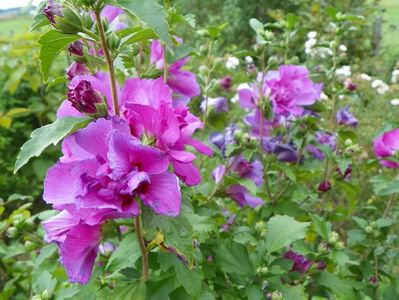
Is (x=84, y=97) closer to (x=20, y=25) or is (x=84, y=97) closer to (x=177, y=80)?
(x=177, y=80)

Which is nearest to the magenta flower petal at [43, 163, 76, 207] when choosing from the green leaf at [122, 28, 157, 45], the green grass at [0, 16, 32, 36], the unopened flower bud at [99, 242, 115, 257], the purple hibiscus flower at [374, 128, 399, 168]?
the green leaf at [122, 28, 157, 45]

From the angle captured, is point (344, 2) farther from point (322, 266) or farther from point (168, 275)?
point (168, 275)

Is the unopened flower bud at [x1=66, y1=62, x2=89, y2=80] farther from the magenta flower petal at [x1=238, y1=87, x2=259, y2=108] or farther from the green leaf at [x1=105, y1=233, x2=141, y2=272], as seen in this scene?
the magenta flower petal at [x1=238, y1=87, x2=259, y2=108]

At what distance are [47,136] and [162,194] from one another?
7.1 inches

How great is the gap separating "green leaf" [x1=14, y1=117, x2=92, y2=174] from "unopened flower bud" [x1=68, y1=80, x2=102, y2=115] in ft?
0.06

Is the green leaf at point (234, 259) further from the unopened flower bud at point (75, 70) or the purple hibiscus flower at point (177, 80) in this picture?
the unopened flower bud at point (75, 70)

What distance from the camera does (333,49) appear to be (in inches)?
66.8

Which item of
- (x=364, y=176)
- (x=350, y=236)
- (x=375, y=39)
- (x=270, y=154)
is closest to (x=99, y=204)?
(x=270, y=154)

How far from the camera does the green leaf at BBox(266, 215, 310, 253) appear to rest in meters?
1.11

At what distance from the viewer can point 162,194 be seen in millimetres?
692

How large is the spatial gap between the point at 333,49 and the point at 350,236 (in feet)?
2.12

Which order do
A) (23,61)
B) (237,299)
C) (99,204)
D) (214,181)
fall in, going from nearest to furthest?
(99,204), (237,299), (214,181), (23,61)

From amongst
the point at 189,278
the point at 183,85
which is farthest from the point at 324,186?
the point at 189,278

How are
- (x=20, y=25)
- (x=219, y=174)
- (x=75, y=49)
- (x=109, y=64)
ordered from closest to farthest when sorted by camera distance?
1. (x=109, y=64)
2. (x=75, y=49)
3. (x=219, y=174)
4. (x=20, y=25)
